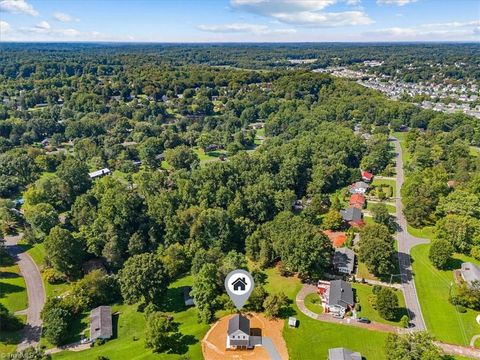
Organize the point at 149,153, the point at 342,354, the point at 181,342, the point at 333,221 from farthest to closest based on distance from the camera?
1. the point at 149,153
2. the point at 333,221
3. the point at 181,342
4. the point at 342,354

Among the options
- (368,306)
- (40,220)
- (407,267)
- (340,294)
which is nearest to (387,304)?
(368,306)

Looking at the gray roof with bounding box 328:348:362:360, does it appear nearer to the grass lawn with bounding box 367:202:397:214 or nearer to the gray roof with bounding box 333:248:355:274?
the gray roof with bounding box 333:248:355:274

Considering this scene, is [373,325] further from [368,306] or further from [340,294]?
[340,294]

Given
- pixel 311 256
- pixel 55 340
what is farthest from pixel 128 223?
pixel 311 256

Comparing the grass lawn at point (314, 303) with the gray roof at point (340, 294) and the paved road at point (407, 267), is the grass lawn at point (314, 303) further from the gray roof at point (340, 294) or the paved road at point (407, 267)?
the paved road at point (407, 267)

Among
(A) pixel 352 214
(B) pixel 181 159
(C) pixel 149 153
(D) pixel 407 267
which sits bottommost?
(D) pixel 407 267

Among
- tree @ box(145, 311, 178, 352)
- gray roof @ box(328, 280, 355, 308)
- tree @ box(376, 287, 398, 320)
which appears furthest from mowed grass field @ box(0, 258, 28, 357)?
tree @ box(376, 287, 398, 320)
